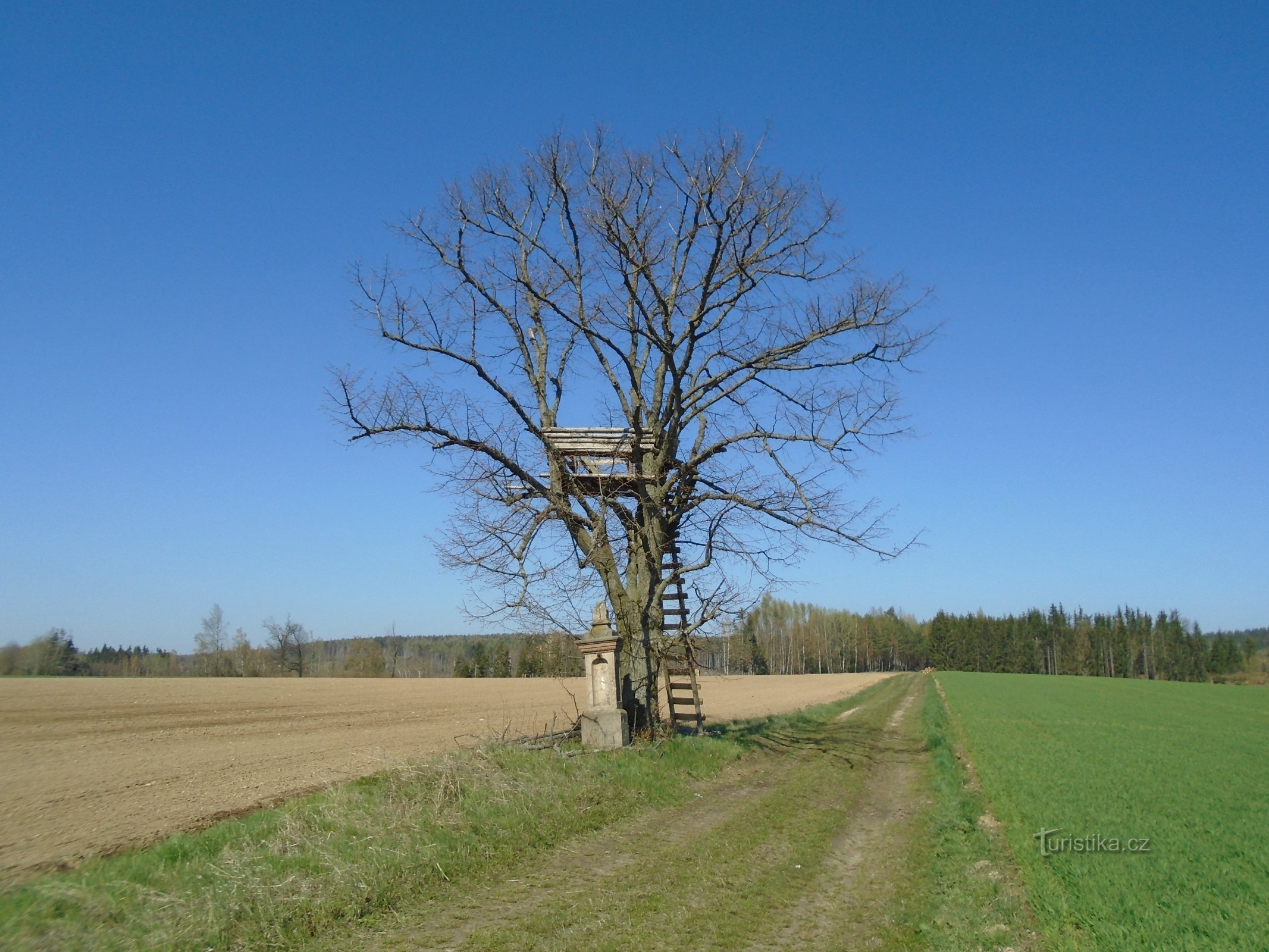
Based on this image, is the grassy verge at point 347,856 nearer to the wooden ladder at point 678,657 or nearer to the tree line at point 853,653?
the wooden ladder at point 678,657

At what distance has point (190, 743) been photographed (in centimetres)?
2305

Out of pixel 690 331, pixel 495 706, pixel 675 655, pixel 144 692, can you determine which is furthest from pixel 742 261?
pixel 144 692

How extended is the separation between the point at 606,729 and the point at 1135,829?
26.2 feet

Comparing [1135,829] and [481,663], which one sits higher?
[1135,829]

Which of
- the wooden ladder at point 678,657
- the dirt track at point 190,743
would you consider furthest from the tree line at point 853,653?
the wooden ladder at point 678,657

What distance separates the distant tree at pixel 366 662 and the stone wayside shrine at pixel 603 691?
102 m

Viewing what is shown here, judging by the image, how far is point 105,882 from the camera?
6977 mm

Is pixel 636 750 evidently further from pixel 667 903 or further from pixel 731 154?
pixel 731 154

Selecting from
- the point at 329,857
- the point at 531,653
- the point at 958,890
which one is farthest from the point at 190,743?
the point at 958,890

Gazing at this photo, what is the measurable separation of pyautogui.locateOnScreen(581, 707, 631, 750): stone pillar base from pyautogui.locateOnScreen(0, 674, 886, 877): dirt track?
171 cm

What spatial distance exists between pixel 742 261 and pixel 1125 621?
15581 cm

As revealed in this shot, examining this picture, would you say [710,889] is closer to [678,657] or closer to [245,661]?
[678,657]

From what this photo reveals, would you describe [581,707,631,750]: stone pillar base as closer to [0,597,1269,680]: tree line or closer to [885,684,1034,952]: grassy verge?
[885,684,1034,952]: grassy verge

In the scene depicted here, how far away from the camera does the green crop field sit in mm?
6758
